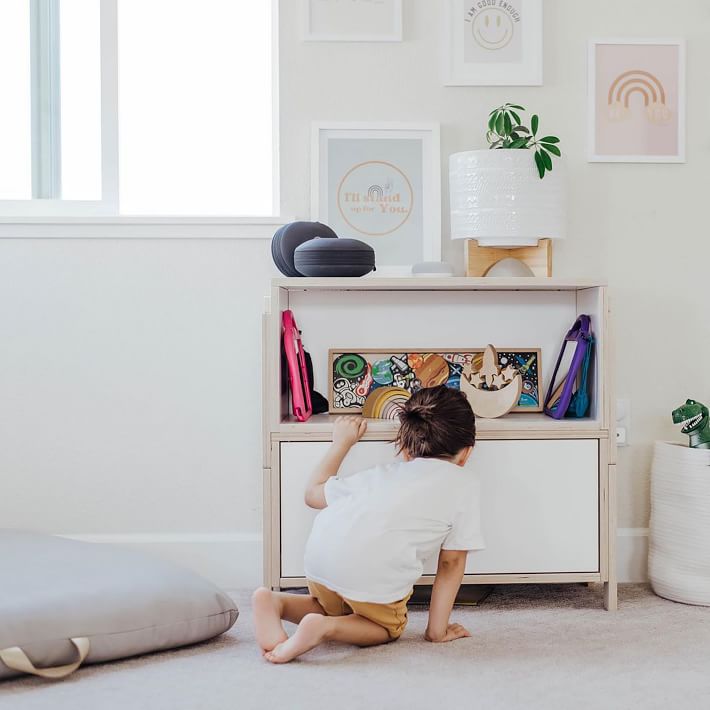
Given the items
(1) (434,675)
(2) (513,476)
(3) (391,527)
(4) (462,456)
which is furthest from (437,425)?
(1) (434,675)

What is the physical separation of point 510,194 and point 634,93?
542 millimetres

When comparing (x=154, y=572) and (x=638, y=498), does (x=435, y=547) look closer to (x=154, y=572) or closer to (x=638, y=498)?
(x=154, y=572)

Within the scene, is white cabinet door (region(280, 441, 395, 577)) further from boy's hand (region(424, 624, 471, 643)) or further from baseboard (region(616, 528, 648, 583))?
baseboard (region(616, 528, 648, 583))

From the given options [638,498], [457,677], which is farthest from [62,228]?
[638,498]

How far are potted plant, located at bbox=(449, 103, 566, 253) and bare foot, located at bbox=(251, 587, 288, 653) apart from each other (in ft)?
3.40

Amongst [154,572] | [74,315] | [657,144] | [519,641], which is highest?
[657,144]

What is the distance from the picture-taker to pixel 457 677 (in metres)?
1.64

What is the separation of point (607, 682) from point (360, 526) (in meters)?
0.54

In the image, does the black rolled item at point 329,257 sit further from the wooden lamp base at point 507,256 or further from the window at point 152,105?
the window at point 152,105

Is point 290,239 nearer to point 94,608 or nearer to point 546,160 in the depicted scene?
point 546,160

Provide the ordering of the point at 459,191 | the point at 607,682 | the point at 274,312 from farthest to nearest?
the point at 459,191 < the point at 274,312 < the point at 607,682

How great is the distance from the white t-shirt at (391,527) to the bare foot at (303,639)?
0.34 ft

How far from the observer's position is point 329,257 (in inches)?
83.1

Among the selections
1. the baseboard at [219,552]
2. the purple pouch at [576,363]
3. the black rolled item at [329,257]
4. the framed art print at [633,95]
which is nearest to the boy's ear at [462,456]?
the purple pouch at [576,363]
